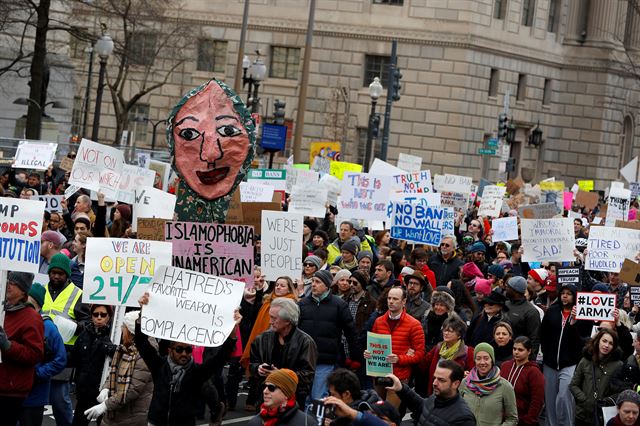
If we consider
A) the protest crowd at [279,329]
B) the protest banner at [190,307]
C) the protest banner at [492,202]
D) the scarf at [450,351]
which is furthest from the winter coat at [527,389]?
the protest banner at [492,202]

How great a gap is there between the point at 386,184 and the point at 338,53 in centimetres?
3629

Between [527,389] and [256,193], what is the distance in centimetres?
1150

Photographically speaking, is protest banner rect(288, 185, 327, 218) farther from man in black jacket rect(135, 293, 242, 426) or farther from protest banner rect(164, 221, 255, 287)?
man in black jacket rect(135, 293, 242, 426)

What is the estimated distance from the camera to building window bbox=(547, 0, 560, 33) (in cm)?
6631

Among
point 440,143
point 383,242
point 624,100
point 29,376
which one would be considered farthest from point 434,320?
point 624,100

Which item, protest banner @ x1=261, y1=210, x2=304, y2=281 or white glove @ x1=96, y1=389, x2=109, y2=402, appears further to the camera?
protest banner @ x1=261, y1=210, x2=304, y2=281

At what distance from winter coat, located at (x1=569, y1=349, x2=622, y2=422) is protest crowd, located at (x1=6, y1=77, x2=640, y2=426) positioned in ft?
0.05

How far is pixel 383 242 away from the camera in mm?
22922

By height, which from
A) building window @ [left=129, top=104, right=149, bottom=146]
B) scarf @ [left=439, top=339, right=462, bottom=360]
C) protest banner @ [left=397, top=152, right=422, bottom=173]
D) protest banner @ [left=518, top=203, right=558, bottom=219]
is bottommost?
scarf @ [left=439, top=339, right=462, bottom=360]

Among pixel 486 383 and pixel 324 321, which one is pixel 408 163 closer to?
pixel 324 321

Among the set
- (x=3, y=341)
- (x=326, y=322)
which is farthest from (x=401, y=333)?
(x=3, y=341)

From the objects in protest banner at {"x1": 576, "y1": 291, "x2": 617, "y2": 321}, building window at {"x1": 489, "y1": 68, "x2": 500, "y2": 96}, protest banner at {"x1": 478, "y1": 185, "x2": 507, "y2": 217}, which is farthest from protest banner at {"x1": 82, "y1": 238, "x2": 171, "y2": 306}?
building window at {"x1": 489, "y1": 68, "x2": 500, "y2": 96}

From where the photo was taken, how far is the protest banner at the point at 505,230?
2431 centimetres

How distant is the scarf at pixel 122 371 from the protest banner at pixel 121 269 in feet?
2.47
